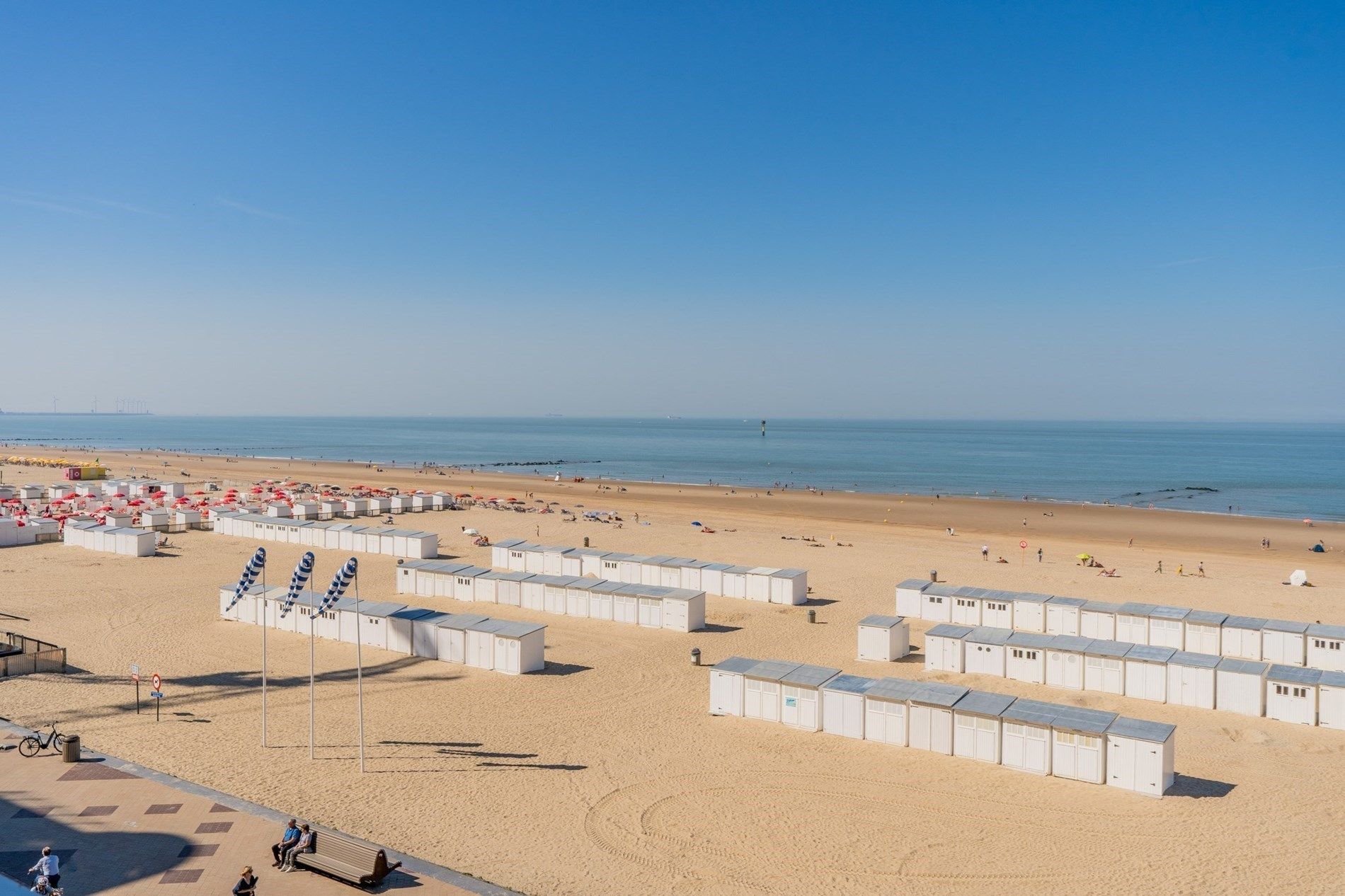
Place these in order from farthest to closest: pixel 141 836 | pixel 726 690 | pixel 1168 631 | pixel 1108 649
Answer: pixel 1168 631 → pixel 1108 649 → pixel 726 690 → pixel 141 836

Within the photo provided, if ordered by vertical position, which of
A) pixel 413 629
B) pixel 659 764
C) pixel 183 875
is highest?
pixel 413 629

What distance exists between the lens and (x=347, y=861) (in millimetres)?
14469

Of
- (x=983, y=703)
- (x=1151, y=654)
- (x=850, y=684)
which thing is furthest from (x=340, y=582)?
(x=1151, y=654)

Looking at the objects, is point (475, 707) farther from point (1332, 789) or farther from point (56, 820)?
point (1332, 789)

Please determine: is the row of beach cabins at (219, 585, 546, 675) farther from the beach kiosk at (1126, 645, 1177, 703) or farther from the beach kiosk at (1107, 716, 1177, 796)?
the beach kiosk at (1126, 645, 1177, 703)

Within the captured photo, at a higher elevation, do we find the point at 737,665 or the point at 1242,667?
the point at 737,665

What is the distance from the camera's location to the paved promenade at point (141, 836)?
1421 centimetres

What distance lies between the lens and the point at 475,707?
80.0 ft

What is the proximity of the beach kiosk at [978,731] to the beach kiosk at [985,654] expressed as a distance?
664cm

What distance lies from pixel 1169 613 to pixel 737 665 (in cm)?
1699

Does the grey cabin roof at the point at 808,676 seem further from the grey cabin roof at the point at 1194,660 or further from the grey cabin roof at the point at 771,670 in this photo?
the grey cabin roof at the point at 1194,660

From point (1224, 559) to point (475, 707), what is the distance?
4633 centimetres

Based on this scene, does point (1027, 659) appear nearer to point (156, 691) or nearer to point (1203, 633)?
point (1203, 633)

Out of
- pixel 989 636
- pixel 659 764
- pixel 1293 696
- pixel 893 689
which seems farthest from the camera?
pixel 989 636
